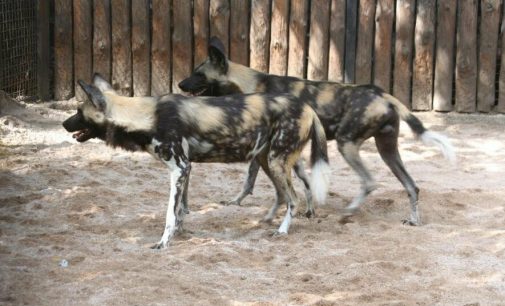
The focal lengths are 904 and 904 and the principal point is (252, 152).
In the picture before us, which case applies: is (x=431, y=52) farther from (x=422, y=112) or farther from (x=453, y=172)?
(x=453, y=172)

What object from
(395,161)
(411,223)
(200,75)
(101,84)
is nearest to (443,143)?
(395,161)

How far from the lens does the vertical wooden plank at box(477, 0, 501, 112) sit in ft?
27.2

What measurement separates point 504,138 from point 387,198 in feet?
6.72

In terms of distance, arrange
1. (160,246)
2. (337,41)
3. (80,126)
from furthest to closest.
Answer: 1. (337,41)
2. (80,126)
3. (160,246)

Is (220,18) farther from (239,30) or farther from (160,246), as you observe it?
(160,246)

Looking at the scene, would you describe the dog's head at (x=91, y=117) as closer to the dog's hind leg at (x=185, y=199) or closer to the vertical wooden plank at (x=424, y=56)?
the dog's hind leg at (x=185, y=199)

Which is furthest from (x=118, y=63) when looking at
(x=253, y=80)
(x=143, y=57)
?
(x=253, y=80)

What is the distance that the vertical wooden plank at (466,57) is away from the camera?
8.30m

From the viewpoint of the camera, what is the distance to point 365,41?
27.7ft

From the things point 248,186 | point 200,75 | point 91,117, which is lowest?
point 248,186

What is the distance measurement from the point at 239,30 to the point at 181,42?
22.1 inches

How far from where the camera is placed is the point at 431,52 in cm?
842

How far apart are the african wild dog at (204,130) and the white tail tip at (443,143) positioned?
2.42 feet

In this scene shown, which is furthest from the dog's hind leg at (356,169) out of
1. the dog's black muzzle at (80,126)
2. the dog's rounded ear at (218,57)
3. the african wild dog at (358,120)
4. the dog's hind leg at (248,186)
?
the dog's black muzzle at (80,126)
